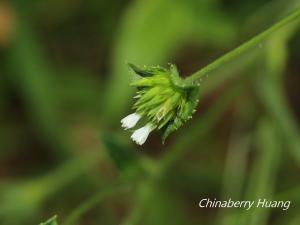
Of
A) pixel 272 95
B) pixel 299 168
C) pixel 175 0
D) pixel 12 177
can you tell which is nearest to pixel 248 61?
pixel 272 95

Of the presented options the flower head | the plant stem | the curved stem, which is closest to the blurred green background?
the curved stem

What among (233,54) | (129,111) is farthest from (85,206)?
(129,111)

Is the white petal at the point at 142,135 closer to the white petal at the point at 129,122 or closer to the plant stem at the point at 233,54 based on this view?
the white petal at the point at 129,122

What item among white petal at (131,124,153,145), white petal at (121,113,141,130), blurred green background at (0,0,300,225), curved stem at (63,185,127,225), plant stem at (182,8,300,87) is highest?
blurred green background at (0,0,300,225)

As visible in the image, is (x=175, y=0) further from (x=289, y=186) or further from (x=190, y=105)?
(x=190, y=105)

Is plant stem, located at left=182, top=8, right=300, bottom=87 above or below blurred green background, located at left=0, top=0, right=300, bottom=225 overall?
below

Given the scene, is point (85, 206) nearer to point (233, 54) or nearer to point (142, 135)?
point (142, 135)

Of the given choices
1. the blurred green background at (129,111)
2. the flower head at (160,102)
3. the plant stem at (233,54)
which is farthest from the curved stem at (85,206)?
the plant stem at (233,54)

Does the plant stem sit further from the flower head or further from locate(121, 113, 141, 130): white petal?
locate(121, 113, 141, 130): white petal

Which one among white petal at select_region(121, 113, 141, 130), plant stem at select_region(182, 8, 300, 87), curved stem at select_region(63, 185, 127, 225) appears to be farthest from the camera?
curved stem at select_region(63, 185, 127, 225)
